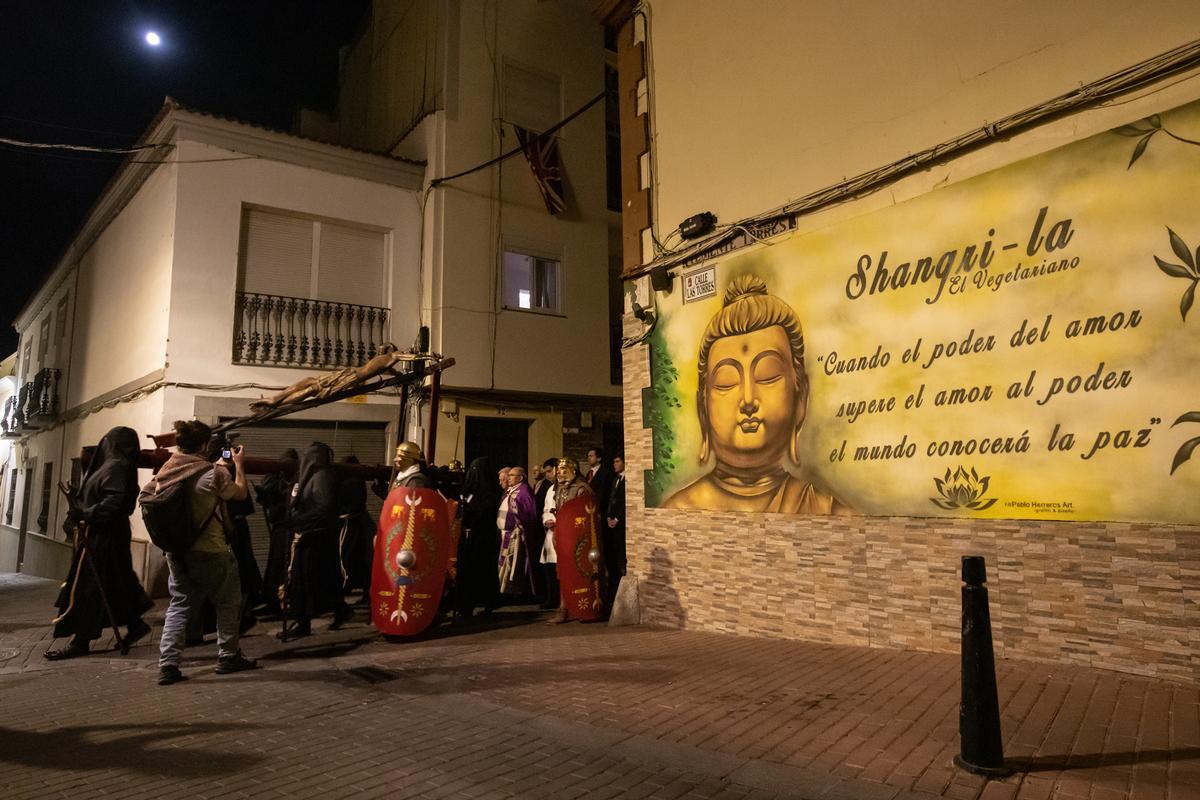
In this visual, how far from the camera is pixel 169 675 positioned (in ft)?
17.6

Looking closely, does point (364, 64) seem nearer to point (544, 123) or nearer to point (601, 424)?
point (544, 123)

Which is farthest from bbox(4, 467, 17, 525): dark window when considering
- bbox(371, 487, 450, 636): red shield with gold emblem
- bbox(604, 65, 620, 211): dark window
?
bbox(371, 487, 450, 636): red shield with gold emblem

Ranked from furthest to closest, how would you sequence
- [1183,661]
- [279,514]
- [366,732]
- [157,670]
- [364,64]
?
[364,64]
[279,514]
[157,670]
[1183,661]
[366,732]

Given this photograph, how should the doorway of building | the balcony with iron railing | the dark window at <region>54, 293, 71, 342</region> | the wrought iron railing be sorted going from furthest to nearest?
the dark window at <region>54, 293, 71, 342</region>
the balcony with iron railing
the doorway of building
the wrought iron railing

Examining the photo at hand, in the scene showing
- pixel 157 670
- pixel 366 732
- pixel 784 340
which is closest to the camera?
pixel 366 732

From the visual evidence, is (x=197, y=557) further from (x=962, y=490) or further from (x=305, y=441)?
(x=305, y=441)

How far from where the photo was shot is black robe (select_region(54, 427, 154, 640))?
644cm

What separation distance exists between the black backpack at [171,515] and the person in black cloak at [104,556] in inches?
56.9

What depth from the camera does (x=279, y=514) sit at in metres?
8.51

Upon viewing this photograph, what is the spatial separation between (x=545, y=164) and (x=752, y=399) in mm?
9440

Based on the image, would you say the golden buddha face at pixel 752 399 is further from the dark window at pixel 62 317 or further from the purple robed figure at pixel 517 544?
the dark window at pixel 62 317

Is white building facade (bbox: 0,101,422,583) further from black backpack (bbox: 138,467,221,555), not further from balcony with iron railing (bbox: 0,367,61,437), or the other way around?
black backpack (bbox: 138,467,221,555)

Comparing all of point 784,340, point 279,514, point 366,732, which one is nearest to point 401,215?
point 279,514

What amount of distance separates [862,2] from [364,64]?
14.8 metres
